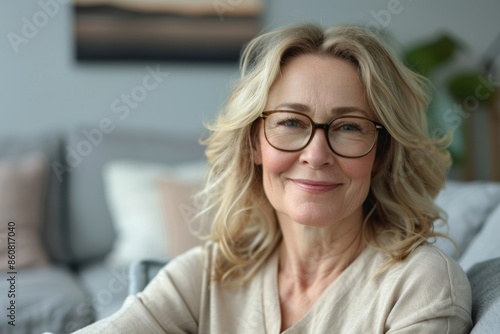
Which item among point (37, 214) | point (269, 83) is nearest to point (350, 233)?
point (269, 83)

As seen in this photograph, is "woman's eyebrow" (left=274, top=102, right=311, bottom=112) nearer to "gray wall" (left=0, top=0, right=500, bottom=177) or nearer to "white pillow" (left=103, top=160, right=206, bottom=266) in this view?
"white pillow" (left=103, top=160, right=206, bottom=266)

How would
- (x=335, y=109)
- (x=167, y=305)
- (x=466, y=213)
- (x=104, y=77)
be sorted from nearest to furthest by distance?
1. (x=335, y=109)
2. (x=167, y=305)
3. (x=466, y=213)
4. (x=104, y=77)

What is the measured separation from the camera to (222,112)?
160 cm

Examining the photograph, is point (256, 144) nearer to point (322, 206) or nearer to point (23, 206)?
point (322, 206)

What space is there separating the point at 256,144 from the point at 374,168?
0.25 meters

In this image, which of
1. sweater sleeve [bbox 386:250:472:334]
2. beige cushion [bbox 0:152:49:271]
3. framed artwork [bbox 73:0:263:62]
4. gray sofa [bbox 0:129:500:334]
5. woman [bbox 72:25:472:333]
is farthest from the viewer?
framed artwork [bbox 73:0:263:62]

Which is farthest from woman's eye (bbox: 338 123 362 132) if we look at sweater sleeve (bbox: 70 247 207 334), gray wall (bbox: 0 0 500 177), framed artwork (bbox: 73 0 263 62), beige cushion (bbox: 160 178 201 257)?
framed artwork (bbox: 73 0 263 62)

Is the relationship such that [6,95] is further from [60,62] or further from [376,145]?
[376,145]

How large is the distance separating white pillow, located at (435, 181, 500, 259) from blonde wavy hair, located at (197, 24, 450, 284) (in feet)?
1.25

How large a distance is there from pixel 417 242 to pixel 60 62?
2.64 m

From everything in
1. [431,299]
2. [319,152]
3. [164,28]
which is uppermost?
[164,28]

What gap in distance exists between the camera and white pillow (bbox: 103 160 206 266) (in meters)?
3.02

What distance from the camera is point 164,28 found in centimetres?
373

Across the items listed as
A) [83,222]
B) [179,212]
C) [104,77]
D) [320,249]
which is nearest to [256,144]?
[320,249]
